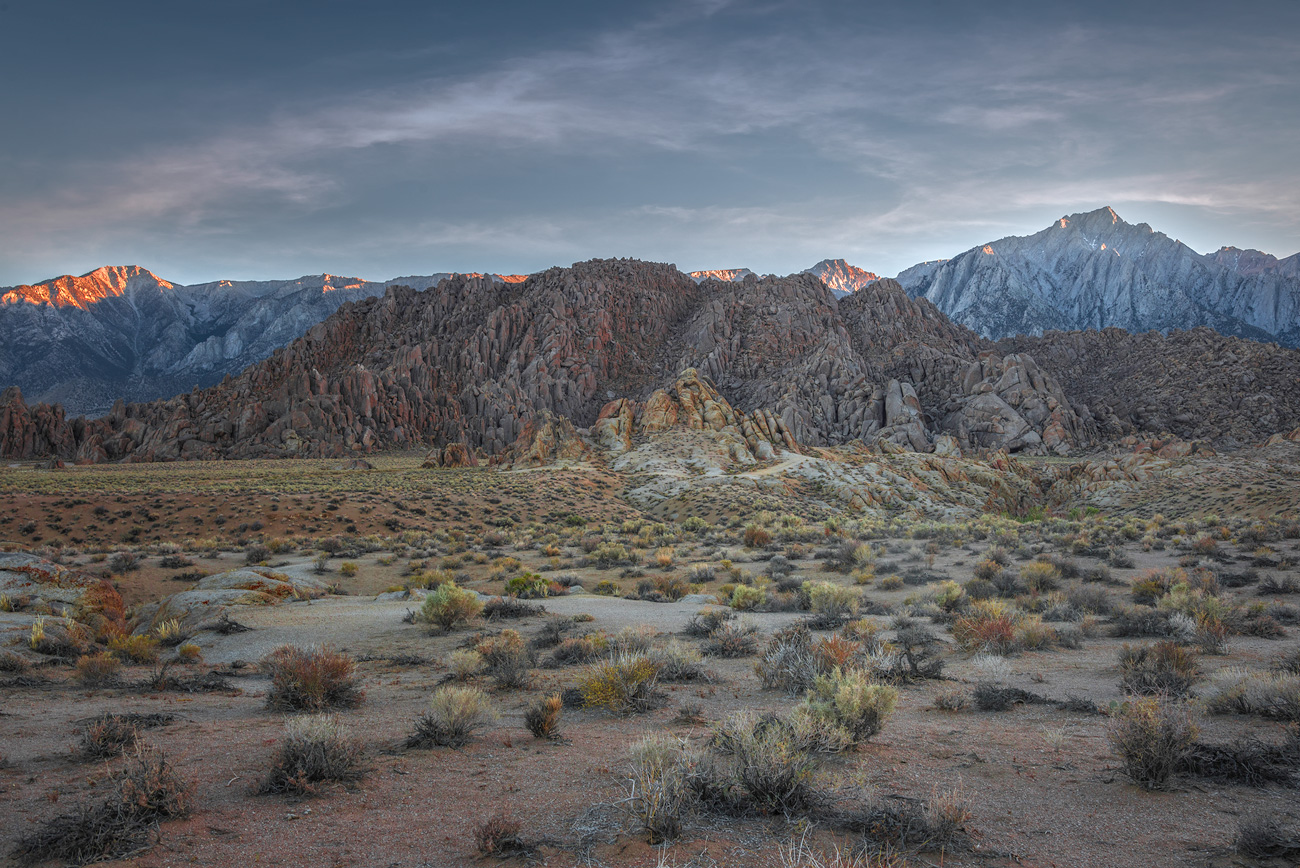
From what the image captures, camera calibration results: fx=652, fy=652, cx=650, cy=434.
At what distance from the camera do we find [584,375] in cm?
12156

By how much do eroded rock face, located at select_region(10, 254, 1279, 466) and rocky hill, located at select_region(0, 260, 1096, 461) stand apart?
35cm

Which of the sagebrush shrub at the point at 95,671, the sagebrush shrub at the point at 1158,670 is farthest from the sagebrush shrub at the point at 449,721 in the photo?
the sagebrush shrub at the point at 1158,670

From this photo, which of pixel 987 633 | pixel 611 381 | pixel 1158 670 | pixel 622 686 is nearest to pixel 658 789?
pixel 622 686

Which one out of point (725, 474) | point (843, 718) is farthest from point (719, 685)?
point (725, 474)

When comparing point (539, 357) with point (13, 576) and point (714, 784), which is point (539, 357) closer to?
point (13, 576)

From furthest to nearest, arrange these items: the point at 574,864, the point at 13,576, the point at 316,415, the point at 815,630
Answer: the point at 316,415, the point at 13,576, the point at 815,630, the point at 574,864

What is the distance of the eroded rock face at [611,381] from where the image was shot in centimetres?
8569

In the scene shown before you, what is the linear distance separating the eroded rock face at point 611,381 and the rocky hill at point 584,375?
353 millimetres

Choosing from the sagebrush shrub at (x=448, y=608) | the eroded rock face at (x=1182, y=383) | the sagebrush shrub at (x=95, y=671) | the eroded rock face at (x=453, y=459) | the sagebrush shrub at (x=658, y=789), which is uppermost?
the eroded rock face at (x=1182, y=383)

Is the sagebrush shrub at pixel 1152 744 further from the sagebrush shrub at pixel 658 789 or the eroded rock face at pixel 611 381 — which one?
the eroded rock face at pixel 611 381

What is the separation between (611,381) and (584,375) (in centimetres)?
641

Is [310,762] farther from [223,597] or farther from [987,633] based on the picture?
[223,597]

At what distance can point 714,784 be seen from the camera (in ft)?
16.7

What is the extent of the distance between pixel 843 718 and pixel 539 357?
11759 cm
